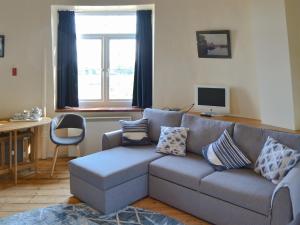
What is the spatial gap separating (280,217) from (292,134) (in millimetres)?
888

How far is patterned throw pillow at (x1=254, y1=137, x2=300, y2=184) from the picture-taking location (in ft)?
8.78

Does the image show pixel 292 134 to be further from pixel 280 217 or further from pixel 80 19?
pixel 80 19

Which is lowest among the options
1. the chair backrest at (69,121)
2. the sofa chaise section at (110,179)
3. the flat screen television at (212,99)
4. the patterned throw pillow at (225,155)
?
the sofa chaise section at (110,179)

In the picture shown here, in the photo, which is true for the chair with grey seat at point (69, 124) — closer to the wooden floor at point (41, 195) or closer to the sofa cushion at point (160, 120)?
the wooden floor at point (41, 195)

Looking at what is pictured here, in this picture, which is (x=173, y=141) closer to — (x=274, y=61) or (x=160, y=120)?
(x=160, y=120)

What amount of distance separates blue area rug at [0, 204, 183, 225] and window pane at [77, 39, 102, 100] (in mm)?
2206

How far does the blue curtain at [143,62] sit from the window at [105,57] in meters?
0.14

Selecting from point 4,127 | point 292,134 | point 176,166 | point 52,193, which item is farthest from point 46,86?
point 292,134

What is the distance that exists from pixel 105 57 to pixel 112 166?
2.23 meters

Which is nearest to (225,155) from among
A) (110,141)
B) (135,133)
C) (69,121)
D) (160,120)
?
(160,120)

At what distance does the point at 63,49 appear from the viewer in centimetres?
466

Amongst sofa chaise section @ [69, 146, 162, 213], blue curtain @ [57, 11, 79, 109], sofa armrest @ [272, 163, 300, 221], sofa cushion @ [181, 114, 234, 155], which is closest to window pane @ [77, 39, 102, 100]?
blue curtain @ [57, 11, 79, 109]

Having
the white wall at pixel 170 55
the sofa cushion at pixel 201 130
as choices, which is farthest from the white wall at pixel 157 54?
the sofa cushion at pixel 201 130

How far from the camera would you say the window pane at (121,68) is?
191 inches
